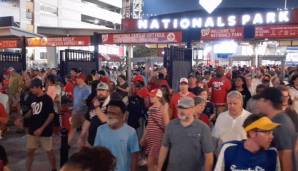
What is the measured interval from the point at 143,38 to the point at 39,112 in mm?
8974

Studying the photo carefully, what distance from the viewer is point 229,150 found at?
3.78 meters

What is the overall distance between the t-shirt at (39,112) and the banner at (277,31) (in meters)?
9.21

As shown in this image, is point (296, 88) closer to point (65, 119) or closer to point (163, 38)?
point (65, 119)

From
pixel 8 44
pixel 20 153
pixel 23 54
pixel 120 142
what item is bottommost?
pixel 20 153

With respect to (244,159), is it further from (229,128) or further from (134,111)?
(134,111)

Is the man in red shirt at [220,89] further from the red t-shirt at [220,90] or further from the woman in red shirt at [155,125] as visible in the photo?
the woman in red shirt at [155,125]

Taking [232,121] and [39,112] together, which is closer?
[232,121]

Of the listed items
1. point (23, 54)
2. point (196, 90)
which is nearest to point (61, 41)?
point (23, 54)

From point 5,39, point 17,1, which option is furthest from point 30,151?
point 17,1

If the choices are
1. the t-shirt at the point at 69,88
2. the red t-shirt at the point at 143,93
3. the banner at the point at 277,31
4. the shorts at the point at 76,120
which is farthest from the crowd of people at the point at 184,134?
the banner at the point at 277,31

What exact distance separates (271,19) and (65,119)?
9.61 meters

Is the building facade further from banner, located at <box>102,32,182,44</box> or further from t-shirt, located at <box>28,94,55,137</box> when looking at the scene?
t-shirt, located at <box>28,94,55,137</box>

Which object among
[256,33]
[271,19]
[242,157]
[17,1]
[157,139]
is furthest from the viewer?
[17,1]

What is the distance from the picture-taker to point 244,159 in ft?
12.1
